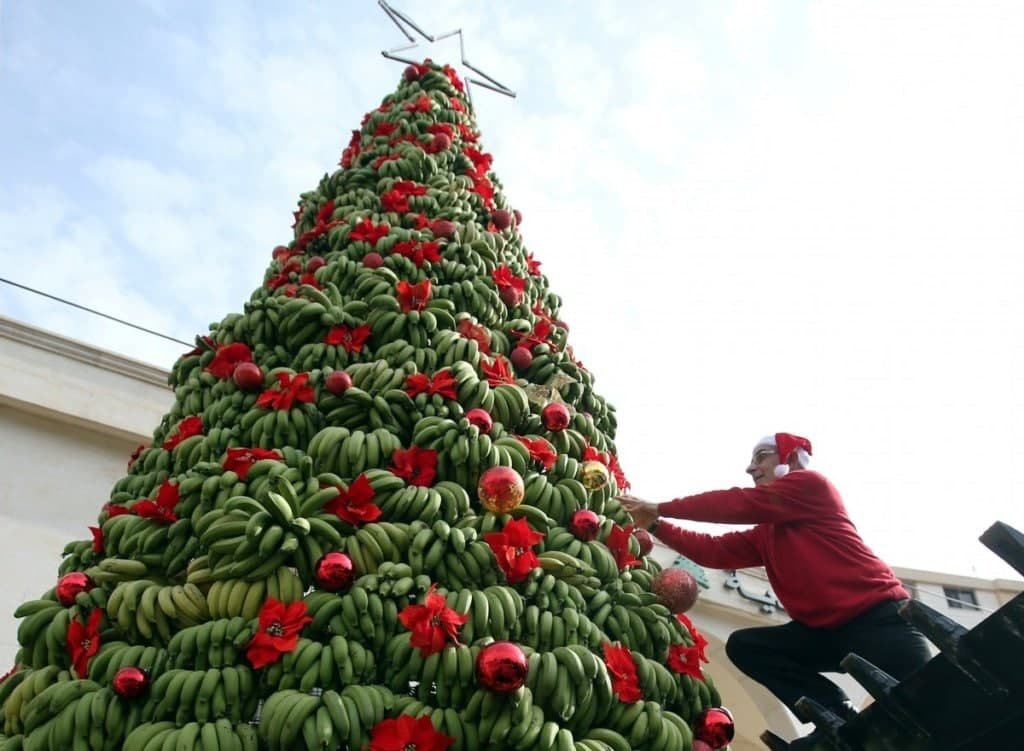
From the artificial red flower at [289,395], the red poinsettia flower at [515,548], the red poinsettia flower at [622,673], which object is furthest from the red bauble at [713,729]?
the artificial red flower at [289,395]

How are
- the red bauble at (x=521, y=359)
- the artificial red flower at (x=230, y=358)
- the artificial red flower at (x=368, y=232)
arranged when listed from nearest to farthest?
the artificial red flower at (x=230, y=358) → the red bauble at (x=521, y=359) → the artificial red flower at (x=368, y=232)

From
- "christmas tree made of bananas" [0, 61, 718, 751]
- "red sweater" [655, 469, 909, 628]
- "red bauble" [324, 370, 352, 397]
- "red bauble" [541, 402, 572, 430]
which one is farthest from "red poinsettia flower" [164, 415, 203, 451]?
"red sweater" [655, 469, 909, 628]

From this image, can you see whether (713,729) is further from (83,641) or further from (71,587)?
(71,587)

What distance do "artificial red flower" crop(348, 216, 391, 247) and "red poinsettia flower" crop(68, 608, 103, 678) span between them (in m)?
2.11

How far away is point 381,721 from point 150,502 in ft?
3.93

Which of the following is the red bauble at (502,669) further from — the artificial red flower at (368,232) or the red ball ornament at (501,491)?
the artificial red flower at (368,232)

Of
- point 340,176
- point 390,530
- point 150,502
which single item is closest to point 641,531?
point 390,530

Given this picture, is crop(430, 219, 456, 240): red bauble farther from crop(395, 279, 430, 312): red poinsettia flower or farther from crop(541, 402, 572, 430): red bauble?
crop(541, 402, 572, 430): red bauble

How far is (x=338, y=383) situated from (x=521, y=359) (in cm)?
95

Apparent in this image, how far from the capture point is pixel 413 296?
11.3 feet

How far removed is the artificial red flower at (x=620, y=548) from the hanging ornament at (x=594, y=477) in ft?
0.60

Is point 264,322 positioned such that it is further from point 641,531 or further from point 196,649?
point 641,531

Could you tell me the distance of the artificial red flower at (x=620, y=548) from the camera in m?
2.95

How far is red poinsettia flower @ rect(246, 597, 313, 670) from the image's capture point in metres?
2.21
